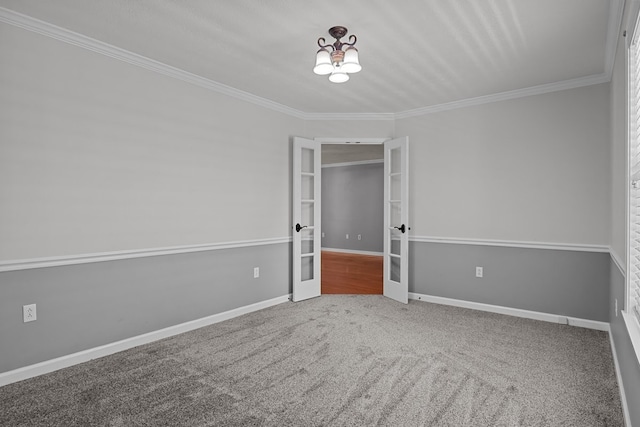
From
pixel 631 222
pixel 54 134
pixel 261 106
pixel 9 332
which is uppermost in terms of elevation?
pixel 261 106

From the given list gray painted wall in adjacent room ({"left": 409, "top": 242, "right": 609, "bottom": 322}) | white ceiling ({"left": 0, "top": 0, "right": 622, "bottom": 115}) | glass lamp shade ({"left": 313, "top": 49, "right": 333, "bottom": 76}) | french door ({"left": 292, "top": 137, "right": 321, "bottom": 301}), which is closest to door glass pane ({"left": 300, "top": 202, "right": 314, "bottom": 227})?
french door ({"left": 292, "top": 137, "right": 321, "bottom": 301})

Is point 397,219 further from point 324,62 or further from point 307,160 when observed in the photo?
point 324,62

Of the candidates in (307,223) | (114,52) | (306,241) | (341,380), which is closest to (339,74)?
(114,52)

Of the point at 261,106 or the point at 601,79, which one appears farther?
the point at 261,106

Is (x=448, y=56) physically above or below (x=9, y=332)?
above

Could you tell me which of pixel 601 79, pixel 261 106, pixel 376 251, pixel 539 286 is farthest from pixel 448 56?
pixel 376 251

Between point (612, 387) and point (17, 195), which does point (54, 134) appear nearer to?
point (17, 195)

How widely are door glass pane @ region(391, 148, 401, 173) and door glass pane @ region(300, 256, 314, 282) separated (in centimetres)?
160

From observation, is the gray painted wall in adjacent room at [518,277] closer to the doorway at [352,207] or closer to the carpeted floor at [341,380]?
the carpeted floor at [341,380]

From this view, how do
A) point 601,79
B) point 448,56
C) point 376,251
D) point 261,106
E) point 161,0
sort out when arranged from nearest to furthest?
point 161,0 → point 448,56 → point 601,79 → point 261,106 → point 376,251

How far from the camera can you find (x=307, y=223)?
15.9 ft

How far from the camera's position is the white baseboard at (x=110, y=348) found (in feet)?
8.05

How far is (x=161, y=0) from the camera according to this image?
224 centimetres

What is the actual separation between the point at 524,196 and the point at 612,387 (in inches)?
80.3
